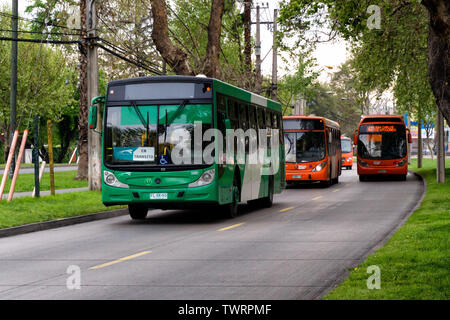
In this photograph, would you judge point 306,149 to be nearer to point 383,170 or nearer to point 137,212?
point 383,170

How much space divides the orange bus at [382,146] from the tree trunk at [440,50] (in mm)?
27429

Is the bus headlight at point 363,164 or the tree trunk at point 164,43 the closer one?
the tree trunk at point 164,43

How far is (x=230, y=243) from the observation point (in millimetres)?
13680

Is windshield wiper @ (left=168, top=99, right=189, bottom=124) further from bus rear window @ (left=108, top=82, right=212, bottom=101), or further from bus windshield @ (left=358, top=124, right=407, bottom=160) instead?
bus windshield @ (left=358, top=124, right=407, bottom=160)

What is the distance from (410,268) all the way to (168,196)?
28.5 feet

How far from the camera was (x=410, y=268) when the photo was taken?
934 cm

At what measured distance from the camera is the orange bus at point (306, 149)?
3419cm

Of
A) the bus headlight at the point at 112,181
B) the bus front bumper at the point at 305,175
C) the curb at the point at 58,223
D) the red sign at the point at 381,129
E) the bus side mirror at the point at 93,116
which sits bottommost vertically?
the curb at the point at 58,223

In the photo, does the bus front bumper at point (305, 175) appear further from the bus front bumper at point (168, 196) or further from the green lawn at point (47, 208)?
the bus front bumper at point (168, 196)

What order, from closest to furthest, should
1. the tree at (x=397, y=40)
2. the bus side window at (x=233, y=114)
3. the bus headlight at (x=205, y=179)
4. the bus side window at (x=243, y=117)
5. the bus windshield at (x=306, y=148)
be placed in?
the tree at (x=397, y=40) < the bus headlight at (x=205, y=179) < the bus side window at (x=233, y=114) < the bus side window at (x=243, y=117) < the bus windshield at (x=306, y=148)

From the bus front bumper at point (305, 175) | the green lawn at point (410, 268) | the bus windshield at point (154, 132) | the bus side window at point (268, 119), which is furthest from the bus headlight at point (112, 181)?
the bus front bumper at point (305, 175)

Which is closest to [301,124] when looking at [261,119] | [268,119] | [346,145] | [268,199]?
[268,119]

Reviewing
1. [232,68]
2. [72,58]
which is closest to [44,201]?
[232,68]
